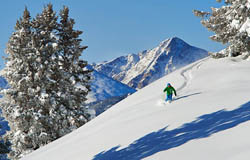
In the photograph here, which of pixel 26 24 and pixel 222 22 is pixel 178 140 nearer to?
pixel 26 24

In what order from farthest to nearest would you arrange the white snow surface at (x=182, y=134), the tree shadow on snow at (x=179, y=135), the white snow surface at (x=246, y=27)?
the white snow surface at (x=246, y=27)
the tree shadow on snow at (x=179, y=135)
the white snow surface at (x=182, y=134)

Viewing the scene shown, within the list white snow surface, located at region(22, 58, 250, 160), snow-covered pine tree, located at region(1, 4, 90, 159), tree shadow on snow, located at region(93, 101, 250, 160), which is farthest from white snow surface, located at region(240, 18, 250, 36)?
snow-covered pine tree, located at region(1, 4, 90, 159)

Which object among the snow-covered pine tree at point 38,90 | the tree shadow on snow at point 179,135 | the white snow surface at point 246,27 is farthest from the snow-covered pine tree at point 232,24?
the snow-covered pine tree at point 38,90

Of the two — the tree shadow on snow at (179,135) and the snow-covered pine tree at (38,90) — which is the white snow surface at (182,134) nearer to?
the tree shadow on snow at (179,135)

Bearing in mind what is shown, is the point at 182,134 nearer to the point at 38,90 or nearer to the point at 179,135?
the point at 179,135

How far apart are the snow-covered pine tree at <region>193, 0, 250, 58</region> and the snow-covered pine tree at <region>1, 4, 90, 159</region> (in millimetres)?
13184

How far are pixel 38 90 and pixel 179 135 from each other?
1378 centimetres

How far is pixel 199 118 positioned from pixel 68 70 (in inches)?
569

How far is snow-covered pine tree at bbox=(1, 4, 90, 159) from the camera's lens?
1945 centimetres

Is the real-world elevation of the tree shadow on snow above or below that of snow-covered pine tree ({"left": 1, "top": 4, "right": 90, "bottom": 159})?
below

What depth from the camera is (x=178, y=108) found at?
12836 mm

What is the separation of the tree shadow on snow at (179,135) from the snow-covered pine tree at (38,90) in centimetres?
1108

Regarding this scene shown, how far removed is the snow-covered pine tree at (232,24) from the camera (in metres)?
19.3

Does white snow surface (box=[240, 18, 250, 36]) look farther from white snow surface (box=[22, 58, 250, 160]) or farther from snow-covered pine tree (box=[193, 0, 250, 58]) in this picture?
white snow surface (box=[22, 58, 250, 160])
